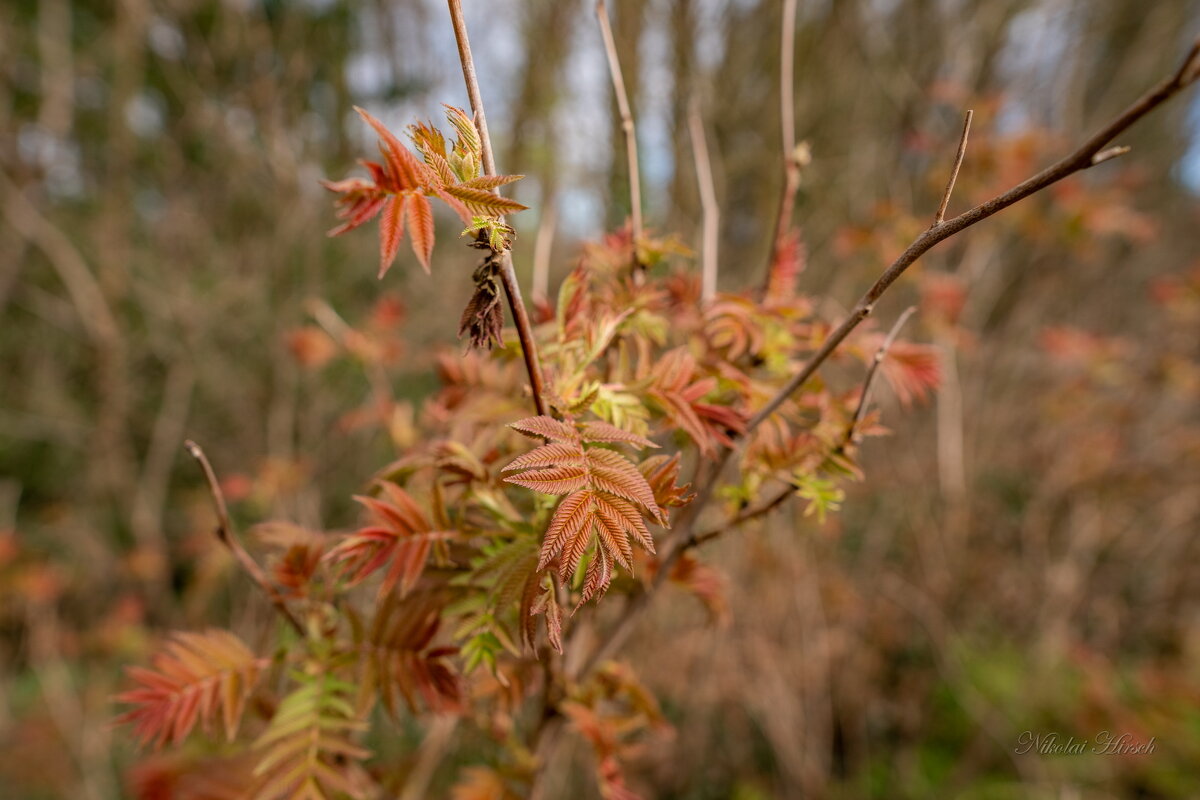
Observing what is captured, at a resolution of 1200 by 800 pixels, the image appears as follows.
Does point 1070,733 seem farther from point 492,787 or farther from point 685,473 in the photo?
point 492,787

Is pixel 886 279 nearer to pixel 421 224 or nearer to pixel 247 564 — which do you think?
pixel 421 224

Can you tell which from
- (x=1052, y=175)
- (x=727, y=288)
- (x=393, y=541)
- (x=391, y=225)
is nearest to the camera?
(x=1052, y=175)

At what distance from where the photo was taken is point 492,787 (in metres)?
1.25

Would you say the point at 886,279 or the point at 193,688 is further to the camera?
the point at 193,688

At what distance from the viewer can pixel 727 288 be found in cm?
413

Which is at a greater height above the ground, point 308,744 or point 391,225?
point 391,225

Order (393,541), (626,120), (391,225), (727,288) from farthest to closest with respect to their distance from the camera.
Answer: (727,288) → (626,120) → (393,541) → (391,225)

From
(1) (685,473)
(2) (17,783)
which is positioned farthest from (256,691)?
(2) (17,783)

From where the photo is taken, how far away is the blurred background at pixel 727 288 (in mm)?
3441

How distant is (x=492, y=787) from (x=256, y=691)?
49 cm

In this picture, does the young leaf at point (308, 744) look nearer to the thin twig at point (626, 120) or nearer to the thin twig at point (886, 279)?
the thin twig at point (886, 279)

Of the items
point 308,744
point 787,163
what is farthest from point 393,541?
point 787,163

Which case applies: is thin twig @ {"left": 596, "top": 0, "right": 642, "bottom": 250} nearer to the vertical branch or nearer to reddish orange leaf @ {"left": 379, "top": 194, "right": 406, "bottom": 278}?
the vertical branch

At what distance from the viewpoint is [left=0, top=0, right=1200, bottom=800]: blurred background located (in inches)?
135
